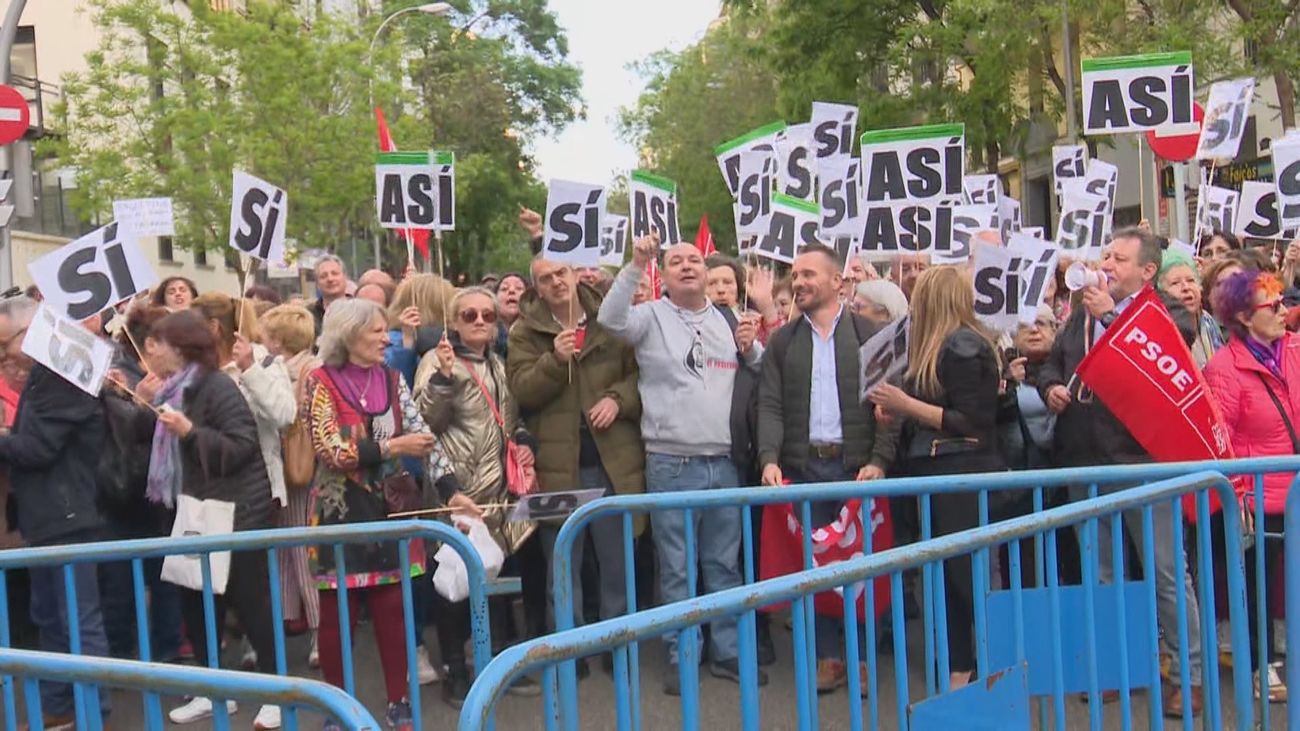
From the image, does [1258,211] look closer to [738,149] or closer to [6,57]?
[738,149]

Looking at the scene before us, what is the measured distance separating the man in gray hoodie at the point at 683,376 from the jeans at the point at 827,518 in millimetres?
375

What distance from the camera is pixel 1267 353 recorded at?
19.8 feet

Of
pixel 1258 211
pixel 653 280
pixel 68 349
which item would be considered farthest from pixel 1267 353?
pixel 1258 211

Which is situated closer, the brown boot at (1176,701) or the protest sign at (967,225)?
Answer: the brown boot at (1176,701)

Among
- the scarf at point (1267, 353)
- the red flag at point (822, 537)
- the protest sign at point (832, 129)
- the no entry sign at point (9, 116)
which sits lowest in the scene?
the red flag at point (822, 537)

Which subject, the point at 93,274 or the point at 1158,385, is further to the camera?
the point at 93,274

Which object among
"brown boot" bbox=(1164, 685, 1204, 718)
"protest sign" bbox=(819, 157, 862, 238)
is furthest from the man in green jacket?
"brown boot" bbox=(1164, 685, 1204, 718)

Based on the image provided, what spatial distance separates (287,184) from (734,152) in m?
22.4

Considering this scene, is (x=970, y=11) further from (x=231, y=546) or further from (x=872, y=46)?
(x=231, y=546)

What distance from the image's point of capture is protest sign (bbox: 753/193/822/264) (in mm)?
8852

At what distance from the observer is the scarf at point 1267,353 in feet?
19.7

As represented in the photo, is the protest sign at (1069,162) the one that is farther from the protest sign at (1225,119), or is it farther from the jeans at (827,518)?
the jeans at (827,518)

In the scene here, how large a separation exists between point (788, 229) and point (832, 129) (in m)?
1.22

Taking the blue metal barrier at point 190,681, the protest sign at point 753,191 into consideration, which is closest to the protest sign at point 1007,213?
the protest sign at point 753,191
